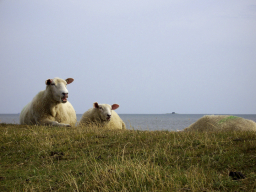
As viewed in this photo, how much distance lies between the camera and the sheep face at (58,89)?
11.1m

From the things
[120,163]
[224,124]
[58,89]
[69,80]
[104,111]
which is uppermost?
[69,80]

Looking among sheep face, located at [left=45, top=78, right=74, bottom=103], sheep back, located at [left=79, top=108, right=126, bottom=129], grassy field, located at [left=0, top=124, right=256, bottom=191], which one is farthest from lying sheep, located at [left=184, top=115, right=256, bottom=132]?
sheep face, located at [left=45, top=78, right=74, bottom=103]

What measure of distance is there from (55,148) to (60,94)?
4.24m

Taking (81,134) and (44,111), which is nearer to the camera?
(81,134)

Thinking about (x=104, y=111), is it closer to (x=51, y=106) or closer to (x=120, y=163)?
(x=51, y=106)

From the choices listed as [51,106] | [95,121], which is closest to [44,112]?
[51,106]

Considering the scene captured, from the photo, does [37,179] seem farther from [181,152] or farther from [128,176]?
[181,152]

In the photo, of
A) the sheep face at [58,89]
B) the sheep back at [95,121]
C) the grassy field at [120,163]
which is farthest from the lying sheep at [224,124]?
the sheep face at [58,89]

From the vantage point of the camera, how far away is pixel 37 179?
504 centimetres

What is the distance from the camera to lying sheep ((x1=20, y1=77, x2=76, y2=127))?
36.8 ft

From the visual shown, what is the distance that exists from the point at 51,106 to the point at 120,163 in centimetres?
707

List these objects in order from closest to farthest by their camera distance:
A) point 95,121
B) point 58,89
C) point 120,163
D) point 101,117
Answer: point 120,163 → point 58,89 → point 101,117 → point 95,121

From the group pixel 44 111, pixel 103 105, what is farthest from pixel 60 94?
pixel 103 105

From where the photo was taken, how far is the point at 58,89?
1117 cm
